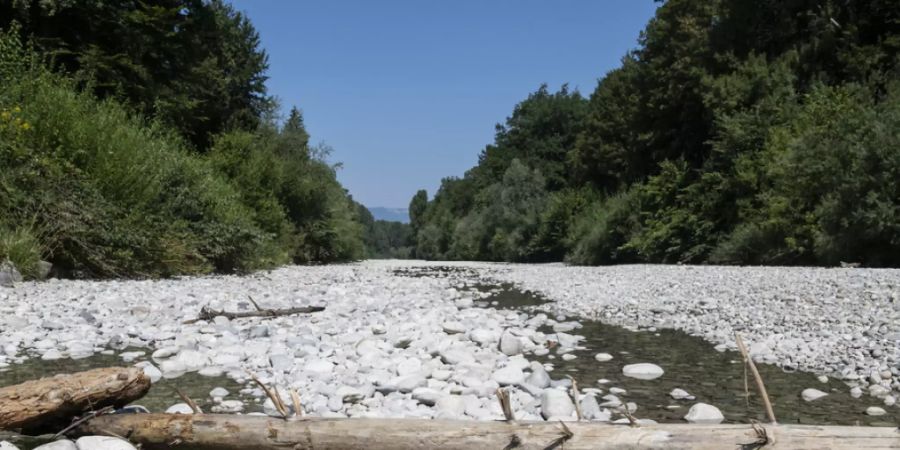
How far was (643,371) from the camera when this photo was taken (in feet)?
17.9

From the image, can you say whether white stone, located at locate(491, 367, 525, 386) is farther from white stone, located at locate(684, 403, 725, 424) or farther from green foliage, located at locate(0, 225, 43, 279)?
green foliage, located at locate(0, 225, 43, 279)

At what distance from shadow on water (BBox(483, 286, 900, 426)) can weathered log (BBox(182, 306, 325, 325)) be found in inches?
125

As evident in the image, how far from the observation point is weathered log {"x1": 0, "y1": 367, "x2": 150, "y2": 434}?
10.4ft

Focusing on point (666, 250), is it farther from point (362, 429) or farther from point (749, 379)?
point (362, 429)

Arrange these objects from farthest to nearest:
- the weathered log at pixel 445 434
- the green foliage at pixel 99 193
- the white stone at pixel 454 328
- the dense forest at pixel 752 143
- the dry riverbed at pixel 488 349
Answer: the dense forest at pixel 752 143 < the green foliage at pixel 99 193 < the white stone at pixel 454 328 < the dry riverbed at pixel 488 349 < the weathered log at pixel 445 434

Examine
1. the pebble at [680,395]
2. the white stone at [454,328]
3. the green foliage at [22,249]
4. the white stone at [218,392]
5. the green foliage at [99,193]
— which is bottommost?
the white stone at [218,392]

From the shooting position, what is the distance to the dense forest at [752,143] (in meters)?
13.9

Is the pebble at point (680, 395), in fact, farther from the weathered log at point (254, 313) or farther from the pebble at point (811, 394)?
the weathered log at point (254, 313)

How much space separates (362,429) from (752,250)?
1718 centimetres

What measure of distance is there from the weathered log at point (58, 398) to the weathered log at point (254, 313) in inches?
150

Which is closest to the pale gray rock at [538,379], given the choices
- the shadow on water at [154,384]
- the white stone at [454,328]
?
the shadow on water at [154,384]

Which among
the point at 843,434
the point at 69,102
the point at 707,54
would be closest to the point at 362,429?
the point at 843,434

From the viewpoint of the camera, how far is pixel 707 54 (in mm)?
22578

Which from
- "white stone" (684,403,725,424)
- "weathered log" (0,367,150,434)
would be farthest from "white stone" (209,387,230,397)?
"white stone" (684,403,725,424)
